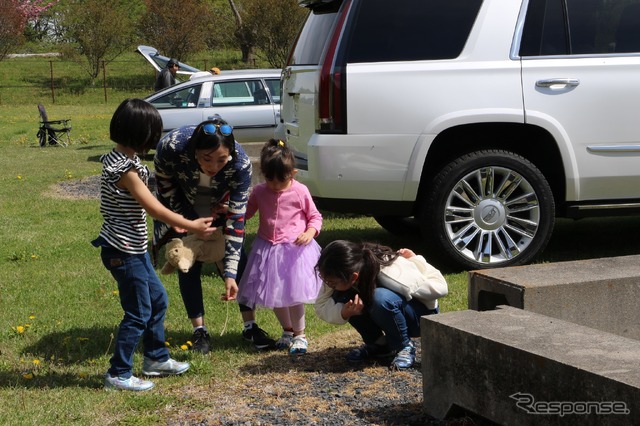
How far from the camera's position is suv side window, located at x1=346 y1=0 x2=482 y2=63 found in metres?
6.99

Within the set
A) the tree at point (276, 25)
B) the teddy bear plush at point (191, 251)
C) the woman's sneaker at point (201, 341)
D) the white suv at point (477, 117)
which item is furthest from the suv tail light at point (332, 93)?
the tree at point (276, 25)

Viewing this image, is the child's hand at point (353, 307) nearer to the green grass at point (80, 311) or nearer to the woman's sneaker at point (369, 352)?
the woman's sneaker at point (369, 352)

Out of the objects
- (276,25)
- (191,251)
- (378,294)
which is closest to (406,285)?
(378,294)

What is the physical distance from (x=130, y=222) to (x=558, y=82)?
3.60m

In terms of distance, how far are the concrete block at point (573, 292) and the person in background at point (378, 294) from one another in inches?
10.6

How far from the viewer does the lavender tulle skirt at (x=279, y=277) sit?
5.37 m

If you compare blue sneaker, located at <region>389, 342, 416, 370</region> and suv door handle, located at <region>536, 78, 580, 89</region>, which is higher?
suv door handle, located at <region>536, 78, 580, 89</region>

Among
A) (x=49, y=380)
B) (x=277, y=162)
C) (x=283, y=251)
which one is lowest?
(x=49, y=380)

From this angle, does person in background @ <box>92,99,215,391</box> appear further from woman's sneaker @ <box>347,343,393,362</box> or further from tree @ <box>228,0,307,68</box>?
tree @ <box>228,0,307,68</box>

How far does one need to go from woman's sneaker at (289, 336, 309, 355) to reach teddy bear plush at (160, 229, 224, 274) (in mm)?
592

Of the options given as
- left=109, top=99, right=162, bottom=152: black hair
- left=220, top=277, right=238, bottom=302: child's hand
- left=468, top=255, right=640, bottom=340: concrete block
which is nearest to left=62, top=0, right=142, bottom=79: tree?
left=220, top=277, right=238, bottom=302: child's hand

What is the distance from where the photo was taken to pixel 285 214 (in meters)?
5.56

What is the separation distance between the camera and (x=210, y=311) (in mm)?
6379

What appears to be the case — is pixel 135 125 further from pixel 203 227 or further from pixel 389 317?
pixel 389 317
